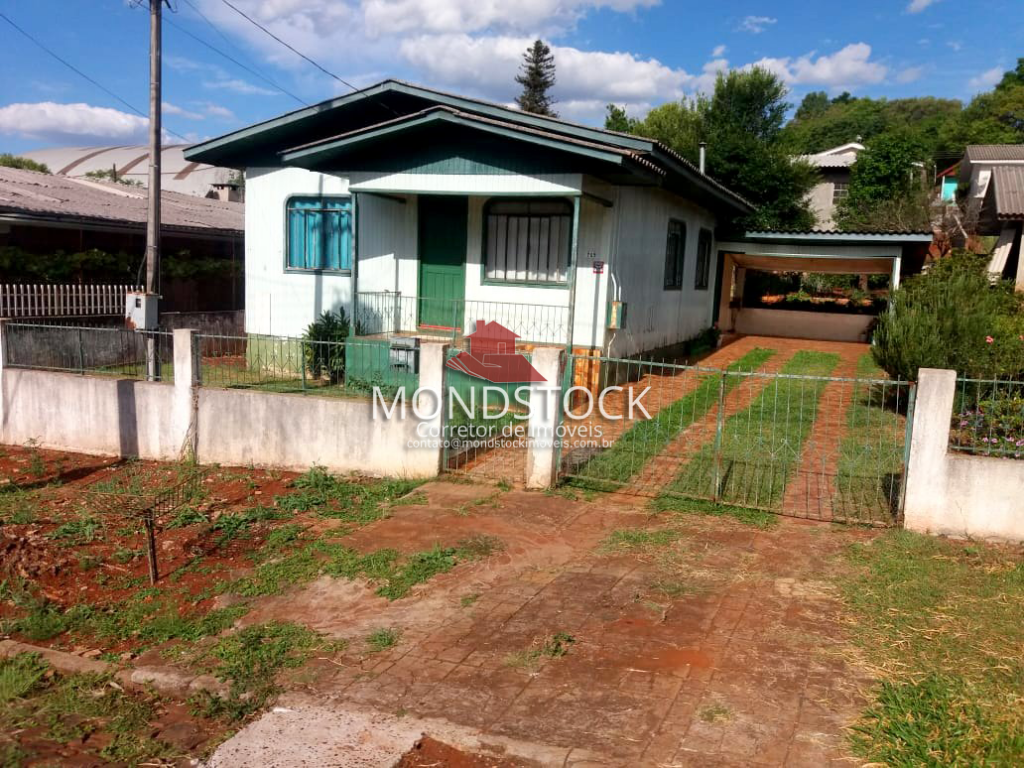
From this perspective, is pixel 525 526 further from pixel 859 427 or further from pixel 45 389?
pixel 45 389

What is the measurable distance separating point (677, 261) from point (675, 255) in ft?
0.73

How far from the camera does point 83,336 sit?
36.0 ft

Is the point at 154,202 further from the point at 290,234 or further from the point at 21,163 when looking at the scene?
the point at 21,163

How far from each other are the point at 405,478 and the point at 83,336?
19.2 ft

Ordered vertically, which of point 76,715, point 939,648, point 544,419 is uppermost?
point 544,419

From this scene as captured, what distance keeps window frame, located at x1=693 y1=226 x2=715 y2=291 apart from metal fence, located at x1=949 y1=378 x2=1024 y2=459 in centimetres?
940

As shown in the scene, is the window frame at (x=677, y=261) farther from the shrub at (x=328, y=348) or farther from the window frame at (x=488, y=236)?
the shrub at (x=328, y=348)

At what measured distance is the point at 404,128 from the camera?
1075 cm

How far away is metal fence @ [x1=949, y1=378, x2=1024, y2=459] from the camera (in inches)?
259

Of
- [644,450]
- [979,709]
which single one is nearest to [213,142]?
[644,450]

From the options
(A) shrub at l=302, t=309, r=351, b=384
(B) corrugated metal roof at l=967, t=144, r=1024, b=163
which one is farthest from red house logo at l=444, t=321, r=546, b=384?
(B) corrugated metal roof at l=967, t=144, r=1024, b=163

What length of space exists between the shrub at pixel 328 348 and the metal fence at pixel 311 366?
2 cm

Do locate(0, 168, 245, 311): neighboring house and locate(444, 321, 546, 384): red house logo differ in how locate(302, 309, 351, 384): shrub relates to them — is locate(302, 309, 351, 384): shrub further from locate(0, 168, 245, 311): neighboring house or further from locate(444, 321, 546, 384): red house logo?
locate(0, 168, 245, 311): neighboring house

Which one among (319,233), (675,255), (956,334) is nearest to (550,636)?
(956,334)
